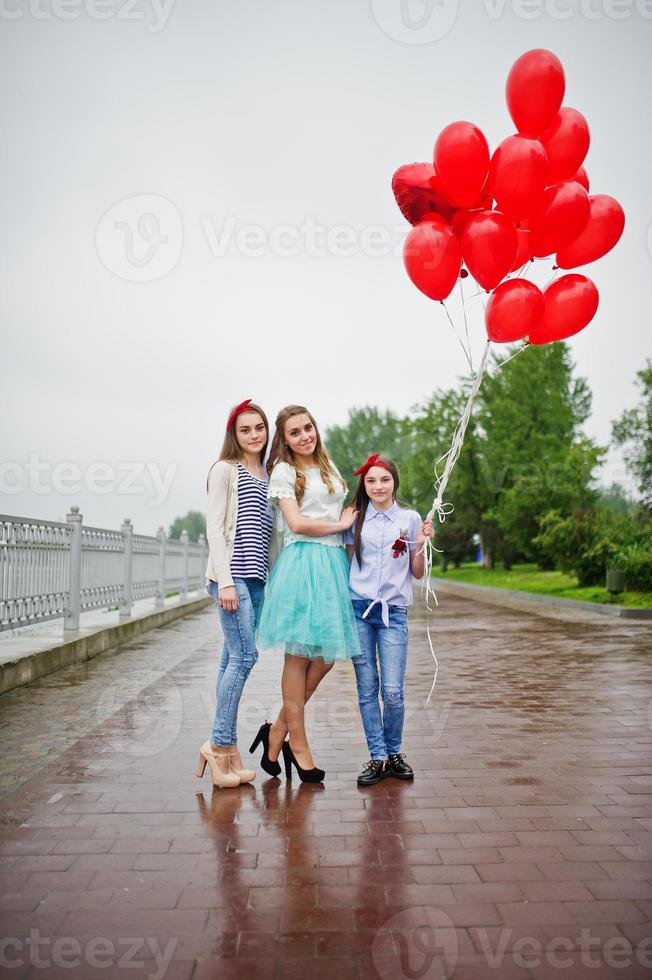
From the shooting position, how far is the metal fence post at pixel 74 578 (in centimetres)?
897

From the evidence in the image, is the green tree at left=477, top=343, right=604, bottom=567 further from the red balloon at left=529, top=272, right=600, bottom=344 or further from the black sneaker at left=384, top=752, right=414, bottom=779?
the black sneaker at left=384, top=752, right=414, bottom=779

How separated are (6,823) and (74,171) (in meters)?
12.6

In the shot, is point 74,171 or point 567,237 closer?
point 567,237

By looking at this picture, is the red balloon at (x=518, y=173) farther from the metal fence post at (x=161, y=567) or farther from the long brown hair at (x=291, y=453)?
the metal fence post at (x=161, y=567)

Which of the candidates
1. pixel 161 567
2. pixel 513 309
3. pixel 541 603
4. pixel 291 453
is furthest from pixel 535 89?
pixel 541 603

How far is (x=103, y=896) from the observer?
277cm

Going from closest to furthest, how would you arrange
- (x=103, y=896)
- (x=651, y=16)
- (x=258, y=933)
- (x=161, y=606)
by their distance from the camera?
(x=258, y=933) → (x=103, y=896) → (x=651, y=16) → (x=161, y=606)

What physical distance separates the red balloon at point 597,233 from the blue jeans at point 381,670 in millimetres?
2527

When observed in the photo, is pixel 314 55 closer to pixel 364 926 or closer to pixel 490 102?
pixel 490 102

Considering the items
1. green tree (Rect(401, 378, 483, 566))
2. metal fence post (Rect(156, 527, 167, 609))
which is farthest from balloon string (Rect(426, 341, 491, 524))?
green tree (Rect(401, 378, 483, 566))

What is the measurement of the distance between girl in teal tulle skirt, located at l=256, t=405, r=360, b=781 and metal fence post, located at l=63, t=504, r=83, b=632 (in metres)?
5.27

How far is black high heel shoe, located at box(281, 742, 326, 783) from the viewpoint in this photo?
4219 mm

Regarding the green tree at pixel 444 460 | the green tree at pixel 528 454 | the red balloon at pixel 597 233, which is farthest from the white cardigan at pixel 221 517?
the green tree at pixel 444 460

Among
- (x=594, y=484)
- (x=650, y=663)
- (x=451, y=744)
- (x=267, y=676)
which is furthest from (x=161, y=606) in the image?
(x=594, y=484)
